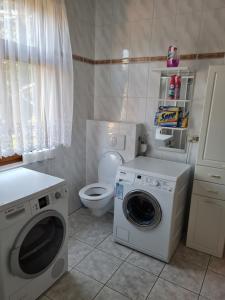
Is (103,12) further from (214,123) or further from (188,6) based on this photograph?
(214,123)

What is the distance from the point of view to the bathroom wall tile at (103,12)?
8.28 ft

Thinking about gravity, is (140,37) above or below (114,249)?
above

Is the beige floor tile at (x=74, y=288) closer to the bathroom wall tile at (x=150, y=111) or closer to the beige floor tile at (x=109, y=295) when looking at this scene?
the beige floor tile at (x=109, y=295)

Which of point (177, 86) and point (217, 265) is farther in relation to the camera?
point (177, 86)

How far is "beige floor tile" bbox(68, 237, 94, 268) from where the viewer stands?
1974 millimetres

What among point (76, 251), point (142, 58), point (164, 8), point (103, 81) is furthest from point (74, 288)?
point (164, 8)

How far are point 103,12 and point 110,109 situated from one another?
43.8 inches

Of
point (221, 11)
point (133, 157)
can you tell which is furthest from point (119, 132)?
point (221, 11)

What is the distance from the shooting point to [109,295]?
5.38ft

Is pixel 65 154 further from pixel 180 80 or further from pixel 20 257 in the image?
pixel 180 80

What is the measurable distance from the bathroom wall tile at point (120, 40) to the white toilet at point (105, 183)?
1.15 metres

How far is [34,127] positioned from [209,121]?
1.52m

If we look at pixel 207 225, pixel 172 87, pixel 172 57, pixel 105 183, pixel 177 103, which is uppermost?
pixel 172 57

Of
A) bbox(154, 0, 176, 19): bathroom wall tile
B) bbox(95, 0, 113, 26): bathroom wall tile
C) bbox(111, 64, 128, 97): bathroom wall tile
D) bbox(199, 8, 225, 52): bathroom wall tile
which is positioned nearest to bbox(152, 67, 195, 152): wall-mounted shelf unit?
bbox(199, 8, 225, 52): bathroom wall tile
